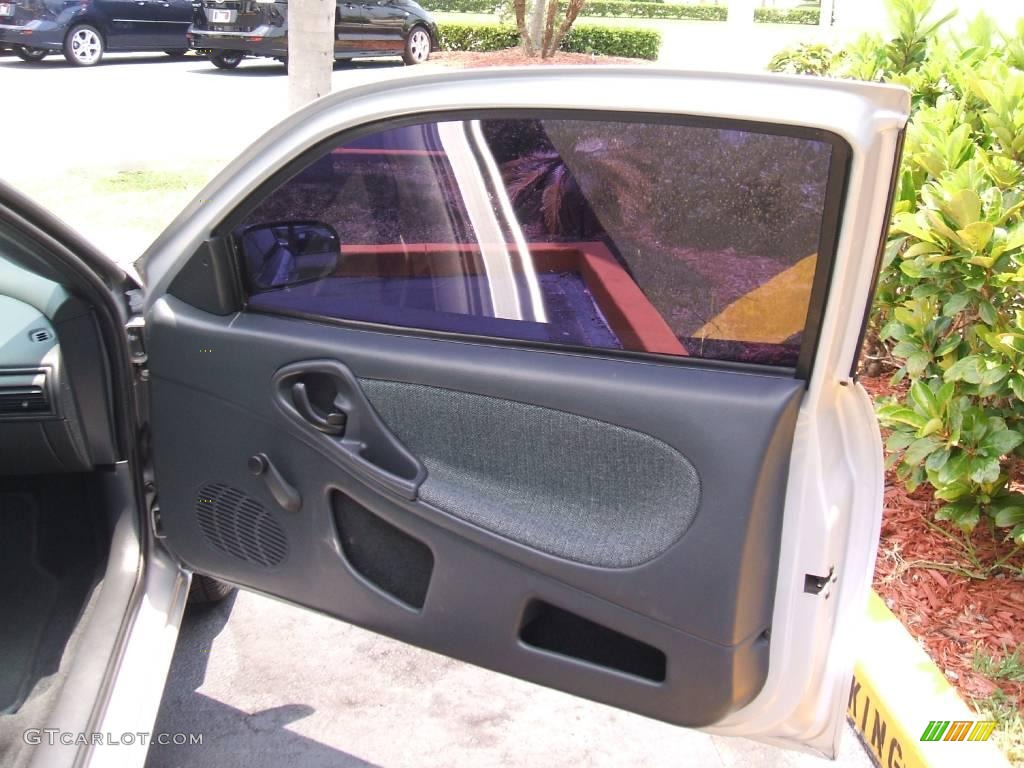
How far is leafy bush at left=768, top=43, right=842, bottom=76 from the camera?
765cm

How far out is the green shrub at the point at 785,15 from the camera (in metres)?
29.3

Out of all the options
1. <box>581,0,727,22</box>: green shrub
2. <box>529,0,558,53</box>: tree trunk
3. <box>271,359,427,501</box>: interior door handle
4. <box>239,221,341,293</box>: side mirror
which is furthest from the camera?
<box>581,0,727,22</box>: green shrub

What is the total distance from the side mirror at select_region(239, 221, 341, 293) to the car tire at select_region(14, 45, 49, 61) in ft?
51.9

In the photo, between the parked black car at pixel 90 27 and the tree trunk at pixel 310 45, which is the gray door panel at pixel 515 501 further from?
the parked black car at pixel 90 27

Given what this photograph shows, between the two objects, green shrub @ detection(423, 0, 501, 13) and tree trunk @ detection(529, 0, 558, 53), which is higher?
green shrub @ detection(423, 0, 501, 13)

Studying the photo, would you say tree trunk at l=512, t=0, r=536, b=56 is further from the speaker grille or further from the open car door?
the speaker grille

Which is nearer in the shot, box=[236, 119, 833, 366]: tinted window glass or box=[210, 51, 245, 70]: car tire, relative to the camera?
box=[236, 119, 833, 366]: tinted window glass

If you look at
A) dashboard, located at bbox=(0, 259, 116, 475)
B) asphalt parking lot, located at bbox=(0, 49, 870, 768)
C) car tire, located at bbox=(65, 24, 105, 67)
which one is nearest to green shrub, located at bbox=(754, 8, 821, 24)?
car tire, located at bbox=(65, 24, 105, 67)

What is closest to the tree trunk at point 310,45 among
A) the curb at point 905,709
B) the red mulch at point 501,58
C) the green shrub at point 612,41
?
the curb at point 905,709

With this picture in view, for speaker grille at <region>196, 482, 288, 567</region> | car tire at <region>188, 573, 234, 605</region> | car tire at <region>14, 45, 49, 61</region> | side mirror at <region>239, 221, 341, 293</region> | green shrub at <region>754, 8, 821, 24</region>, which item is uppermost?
green shrub at <region>754, 8, 821, 24</region>

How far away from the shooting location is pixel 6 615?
8.53 ft

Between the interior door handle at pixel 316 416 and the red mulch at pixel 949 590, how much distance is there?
198cm

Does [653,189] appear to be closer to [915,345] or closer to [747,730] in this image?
[747,730]

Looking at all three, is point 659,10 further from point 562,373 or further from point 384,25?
point 562,373
